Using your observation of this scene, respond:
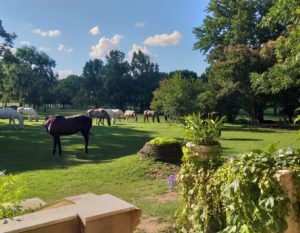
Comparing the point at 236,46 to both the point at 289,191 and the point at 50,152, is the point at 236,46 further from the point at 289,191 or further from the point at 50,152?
the point at 289,191

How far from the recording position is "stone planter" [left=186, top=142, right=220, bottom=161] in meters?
3.99

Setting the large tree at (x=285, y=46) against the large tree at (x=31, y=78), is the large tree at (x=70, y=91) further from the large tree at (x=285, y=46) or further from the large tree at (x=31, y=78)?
the large tree at (x=285, y=46)

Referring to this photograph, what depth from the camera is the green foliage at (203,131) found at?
13.5ft

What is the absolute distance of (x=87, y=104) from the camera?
73000mm

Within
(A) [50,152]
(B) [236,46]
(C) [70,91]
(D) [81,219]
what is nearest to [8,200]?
(D) [81,219]

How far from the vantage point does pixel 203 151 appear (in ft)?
13.1

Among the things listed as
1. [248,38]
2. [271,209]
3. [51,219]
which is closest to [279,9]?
[271,209]

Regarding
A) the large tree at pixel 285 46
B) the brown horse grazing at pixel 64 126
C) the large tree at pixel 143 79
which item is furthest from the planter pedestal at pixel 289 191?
the large tree at pixel 143 79

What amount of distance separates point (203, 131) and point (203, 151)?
0.27 m

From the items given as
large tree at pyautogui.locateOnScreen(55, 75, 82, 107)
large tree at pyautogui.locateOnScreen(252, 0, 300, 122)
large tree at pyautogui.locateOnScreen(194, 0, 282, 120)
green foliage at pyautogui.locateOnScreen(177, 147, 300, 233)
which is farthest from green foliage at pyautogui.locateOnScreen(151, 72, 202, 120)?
large tree at pyautogui.locateOnScreen(55, 75, 82, 107)

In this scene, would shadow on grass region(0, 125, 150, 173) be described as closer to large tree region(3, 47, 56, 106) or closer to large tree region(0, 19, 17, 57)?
large tree region(0, 19, 17, 57)

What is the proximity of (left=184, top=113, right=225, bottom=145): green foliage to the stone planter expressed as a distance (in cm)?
8

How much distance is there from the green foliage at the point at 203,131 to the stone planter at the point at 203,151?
0.25ft

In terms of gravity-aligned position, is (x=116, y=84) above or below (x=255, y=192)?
above
